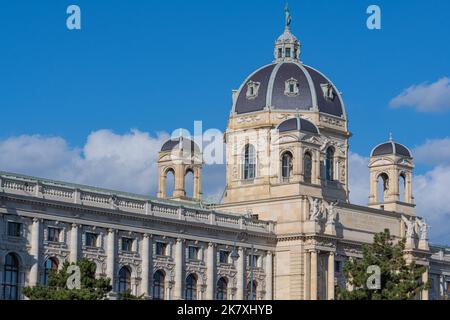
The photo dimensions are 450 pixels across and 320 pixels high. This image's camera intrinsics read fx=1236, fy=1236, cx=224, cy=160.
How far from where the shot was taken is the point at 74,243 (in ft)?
397

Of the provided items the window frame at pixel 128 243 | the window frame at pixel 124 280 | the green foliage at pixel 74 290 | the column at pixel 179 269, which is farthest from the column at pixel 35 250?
the column at pixel 179 269

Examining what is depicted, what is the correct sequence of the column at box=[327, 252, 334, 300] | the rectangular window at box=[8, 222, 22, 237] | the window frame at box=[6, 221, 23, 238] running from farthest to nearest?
1. the column at box=[327, 252, 334, 300]
2. the rectangular window at box=[8, 222, 22, 237]
3. the window frame at box=[6, 221, 23, 238]

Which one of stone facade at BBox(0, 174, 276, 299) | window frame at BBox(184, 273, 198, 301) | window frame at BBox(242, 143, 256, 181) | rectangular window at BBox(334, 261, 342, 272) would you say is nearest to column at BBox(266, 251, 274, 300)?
stone facade at BBox(0, 174, 276, 299)

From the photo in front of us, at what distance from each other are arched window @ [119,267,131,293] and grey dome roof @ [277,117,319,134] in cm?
3054

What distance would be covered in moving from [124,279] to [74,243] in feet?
29.1

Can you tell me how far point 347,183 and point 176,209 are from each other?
32253 mm

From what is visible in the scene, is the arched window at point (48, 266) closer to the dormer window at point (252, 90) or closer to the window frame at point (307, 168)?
the window frame at point (307, 168)

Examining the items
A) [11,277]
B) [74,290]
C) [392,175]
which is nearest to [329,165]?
[392,175]

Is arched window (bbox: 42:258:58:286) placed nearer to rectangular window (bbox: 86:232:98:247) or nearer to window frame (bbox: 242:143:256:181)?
rectangular window (bbox: 86:232:98:247)

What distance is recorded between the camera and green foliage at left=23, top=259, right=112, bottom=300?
92250 mm

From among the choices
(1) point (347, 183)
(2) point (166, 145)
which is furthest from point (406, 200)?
(2) point (166, 145)

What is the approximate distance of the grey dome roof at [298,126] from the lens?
147 meters

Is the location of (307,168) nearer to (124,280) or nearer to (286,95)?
(286,95)
